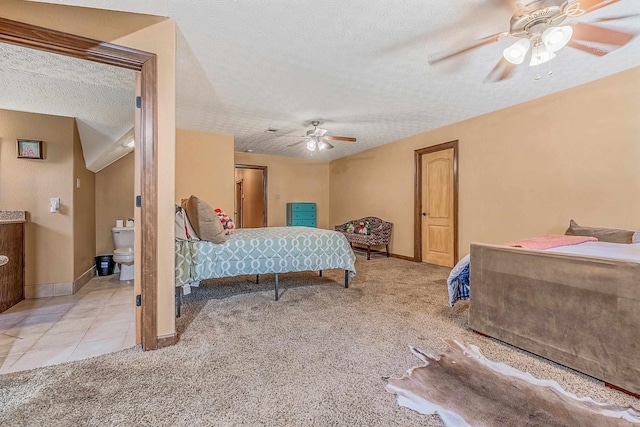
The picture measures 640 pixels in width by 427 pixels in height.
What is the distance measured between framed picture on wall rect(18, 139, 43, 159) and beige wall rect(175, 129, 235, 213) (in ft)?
6.09

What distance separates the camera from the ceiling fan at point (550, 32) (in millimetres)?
1621

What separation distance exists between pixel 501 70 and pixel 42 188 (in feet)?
16.0

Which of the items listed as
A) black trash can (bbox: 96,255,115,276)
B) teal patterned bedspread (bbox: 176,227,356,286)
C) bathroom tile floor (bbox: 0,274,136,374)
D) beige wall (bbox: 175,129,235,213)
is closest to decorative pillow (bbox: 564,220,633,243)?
teal patterned bedspread (bbox: 176,227,356,286)

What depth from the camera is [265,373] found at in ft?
5.42

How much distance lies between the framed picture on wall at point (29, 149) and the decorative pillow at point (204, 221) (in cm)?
185

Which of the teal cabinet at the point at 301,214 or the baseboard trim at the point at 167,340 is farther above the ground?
the teal cabinet at the point at 301,214

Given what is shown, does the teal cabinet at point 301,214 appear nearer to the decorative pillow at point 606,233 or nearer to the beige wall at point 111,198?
the beige wall at point 111,198

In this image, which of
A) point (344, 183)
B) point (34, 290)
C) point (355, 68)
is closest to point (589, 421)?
point (355, 68)

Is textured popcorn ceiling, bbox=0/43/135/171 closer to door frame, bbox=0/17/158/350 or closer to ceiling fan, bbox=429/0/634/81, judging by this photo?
door frame, bbox=0/17/158/350

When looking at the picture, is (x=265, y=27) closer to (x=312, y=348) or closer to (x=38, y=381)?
(x=312, y=348)

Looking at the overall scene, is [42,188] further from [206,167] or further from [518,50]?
[518,50]

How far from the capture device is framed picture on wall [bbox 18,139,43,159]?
296 centimetres

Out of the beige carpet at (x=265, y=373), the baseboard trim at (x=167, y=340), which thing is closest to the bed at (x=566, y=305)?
the beige carpet at (x=265, y=373)

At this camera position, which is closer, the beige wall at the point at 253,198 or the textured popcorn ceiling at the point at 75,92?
the textured popcorn ceiling at the point at 75,92
